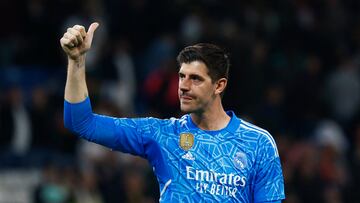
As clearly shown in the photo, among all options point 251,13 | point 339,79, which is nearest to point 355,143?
point 339,79

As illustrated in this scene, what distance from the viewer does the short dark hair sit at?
22.5 ft

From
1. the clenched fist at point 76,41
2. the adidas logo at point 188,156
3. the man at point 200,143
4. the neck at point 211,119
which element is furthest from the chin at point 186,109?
the clenched fist at point 76,41

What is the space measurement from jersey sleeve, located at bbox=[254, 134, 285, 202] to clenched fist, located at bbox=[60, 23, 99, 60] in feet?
4.25

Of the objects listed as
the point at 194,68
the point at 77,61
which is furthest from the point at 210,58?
the point at 77,61

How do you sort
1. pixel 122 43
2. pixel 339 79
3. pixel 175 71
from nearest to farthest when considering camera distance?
pixel 175 71 → pixel 122 43 → pixel 339 79

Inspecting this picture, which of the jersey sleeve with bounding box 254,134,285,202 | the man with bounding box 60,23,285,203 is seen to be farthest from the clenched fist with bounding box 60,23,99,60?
the jersey sleeve with bounding box 254,134,285,202

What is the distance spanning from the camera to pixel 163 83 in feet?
46.4

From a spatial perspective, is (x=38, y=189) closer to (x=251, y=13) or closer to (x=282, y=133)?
(x=282, y=133)

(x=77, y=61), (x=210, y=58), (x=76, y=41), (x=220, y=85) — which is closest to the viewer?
(x=76, y=41)

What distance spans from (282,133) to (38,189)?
11.8 feet

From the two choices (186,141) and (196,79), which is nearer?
(196,79)

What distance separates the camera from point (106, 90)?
1508cm

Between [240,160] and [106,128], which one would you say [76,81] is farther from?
[240,160]

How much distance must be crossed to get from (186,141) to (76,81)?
0.85 m
